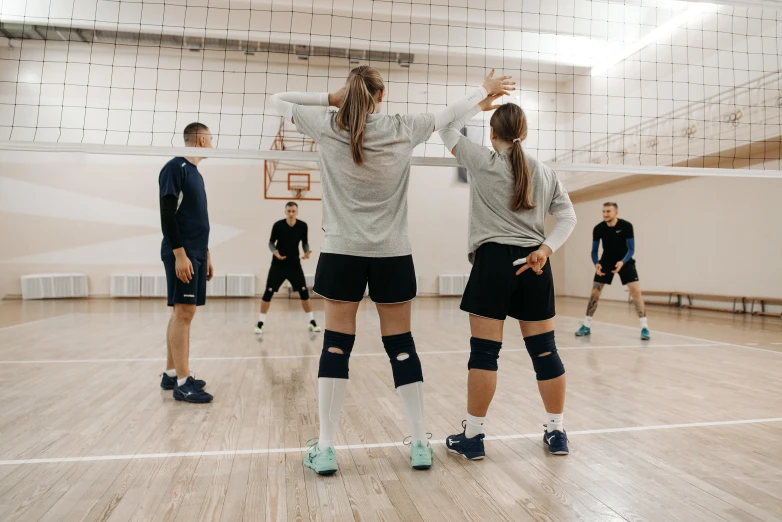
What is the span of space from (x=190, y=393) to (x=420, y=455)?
1.77 metres

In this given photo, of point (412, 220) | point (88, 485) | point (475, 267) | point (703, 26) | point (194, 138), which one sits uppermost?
point (703, 26)

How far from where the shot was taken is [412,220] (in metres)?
14.7

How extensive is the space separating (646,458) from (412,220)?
12526mm

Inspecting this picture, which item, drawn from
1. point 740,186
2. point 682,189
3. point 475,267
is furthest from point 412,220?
point 475,267

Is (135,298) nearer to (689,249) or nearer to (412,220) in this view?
(412,220)

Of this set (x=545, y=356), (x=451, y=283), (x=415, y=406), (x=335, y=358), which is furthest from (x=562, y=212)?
(x=451, y=283)

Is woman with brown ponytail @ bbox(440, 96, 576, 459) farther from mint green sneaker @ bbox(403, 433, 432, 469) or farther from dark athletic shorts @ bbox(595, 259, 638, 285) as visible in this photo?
dark athletic shorts @ bbox(595, 259, 638, 285)

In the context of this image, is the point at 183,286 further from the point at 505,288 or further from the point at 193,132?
the point at 505,288

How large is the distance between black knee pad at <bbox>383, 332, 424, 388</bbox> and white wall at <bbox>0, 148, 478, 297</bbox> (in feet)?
39.4

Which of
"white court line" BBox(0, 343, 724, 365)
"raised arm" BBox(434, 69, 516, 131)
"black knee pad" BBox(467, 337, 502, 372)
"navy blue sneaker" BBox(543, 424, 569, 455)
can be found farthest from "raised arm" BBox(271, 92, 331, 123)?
"white court line" BBox(0, 343, 724, 365)

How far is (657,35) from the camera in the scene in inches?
477

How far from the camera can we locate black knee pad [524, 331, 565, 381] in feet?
7.81

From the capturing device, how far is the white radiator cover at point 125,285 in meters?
13.1

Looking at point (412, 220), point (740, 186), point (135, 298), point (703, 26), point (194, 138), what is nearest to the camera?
point (194, 138)
